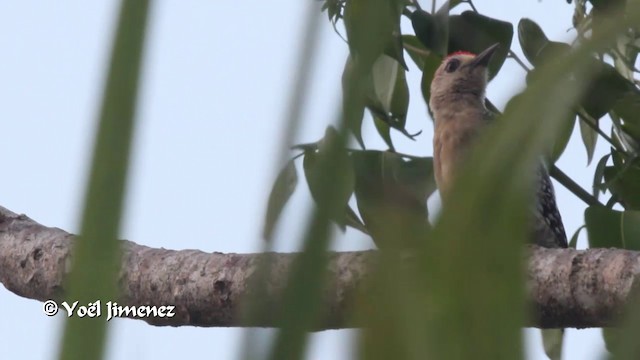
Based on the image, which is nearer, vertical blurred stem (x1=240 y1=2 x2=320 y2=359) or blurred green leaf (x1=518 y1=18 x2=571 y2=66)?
vertical blurred stem (x1=240 y1=2 x2=320 y2=359)

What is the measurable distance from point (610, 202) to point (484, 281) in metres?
2.99

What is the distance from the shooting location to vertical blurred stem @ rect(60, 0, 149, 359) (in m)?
0.53

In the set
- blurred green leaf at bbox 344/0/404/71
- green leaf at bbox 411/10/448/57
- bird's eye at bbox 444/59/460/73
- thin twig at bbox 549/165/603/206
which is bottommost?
blurred green leaf at bbox 344/0/404/71

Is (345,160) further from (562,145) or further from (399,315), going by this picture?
(562,145)

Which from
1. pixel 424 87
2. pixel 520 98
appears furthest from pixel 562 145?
pixel 520 98

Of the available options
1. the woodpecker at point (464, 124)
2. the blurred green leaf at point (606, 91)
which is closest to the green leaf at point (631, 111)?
the blurred green leaf at point (606, 91)

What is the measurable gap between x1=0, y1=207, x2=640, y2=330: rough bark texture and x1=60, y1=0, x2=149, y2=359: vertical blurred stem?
1.58 m

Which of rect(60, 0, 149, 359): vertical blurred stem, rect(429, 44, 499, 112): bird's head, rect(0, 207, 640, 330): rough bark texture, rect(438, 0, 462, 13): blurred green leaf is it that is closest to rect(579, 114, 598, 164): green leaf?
rect(438, 0, 462, 13): blurred green leaf

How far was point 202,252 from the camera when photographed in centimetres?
302

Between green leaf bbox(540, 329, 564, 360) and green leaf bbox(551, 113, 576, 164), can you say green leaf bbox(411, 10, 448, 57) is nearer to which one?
green leaf bbox(551, 113, 576, 164)

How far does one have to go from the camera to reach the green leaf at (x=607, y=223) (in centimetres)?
295

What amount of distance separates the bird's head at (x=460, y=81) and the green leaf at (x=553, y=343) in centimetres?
214

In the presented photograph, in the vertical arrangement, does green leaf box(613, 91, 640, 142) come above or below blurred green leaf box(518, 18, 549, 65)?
below

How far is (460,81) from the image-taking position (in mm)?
5820
